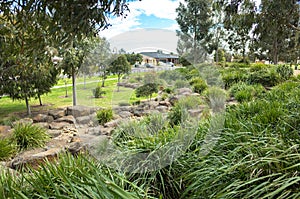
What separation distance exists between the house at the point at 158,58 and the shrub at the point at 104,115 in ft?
A: 1.52

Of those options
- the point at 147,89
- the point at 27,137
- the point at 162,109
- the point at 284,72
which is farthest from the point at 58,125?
the point at 284,72

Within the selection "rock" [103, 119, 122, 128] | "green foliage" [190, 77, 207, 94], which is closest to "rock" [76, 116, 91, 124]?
"rock" [103, 119, 122, 128]

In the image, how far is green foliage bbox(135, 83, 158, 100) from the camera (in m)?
1.64

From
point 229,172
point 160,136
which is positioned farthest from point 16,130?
point 229,172

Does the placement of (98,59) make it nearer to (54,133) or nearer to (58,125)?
(54,133)

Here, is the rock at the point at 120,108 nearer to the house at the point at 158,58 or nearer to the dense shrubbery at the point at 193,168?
the dense shrubbery at the point at 193,168

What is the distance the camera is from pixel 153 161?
1.66 metres

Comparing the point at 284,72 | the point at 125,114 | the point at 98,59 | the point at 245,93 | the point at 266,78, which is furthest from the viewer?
the point at 284,72

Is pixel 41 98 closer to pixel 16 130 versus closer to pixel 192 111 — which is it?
pixel 16 130

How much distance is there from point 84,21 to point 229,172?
1.19 m

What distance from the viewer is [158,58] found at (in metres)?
1.50

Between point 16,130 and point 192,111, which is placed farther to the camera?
point 16,130

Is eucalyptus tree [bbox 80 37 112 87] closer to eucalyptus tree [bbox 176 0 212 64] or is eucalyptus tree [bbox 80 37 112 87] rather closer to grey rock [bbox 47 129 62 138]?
eucalyptus tree [bbox 176 0 212 64]

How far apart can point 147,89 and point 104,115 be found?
0.37 metres
